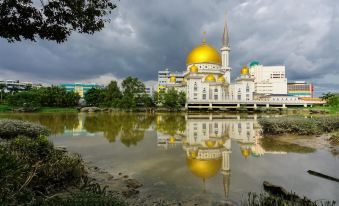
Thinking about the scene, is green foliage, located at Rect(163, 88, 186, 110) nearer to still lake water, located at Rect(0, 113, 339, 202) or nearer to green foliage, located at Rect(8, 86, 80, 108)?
green foliage, located at Rect(8, 86, 80, 108)

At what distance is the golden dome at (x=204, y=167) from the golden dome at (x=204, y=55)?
2376 inches

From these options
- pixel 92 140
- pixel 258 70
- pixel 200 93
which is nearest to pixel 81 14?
pixel 92 140

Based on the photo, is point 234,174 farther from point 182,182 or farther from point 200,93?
point 200,93

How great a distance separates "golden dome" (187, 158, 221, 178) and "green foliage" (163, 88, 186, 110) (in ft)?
151

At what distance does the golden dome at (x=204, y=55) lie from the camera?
68519 millimetres

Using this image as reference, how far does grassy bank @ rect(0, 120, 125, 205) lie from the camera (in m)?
4.10

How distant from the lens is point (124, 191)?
6.91 meters

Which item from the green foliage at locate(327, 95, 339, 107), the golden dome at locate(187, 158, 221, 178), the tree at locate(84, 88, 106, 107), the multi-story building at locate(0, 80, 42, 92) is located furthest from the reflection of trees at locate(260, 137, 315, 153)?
the multi-story building at locate(0, 80, 42, 92)

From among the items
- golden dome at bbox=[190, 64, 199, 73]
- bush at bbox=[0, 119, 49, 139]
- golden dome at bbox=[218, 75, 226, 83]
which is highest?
golden dome at bbox=[190, 64, 199, 73]

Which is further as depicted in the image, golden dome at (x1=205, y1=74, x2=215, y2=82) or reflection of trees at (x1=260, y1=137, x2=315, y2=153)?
golden dome at (x1=205, y1=74, x2=215, y2=82)

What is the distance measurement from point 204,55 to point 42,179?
66.0 metres

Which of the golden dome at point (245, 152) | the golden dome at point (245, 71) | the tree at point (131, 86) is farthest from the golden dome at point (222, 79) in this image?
the golden dome at point (245, 152)

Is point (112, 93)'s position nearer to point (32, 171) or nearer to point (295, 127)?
point (295, 127)

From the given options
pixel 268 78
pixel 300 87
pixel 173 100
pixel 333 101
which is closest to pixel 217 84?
pixel 173 100
